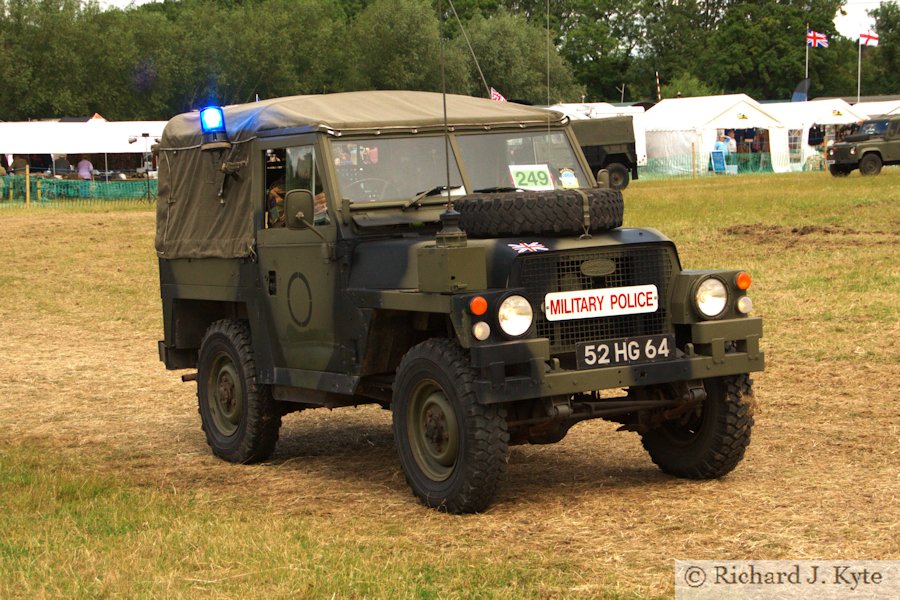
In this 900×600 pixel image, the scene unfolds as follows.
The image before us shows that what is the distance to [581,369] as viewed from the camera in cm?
719

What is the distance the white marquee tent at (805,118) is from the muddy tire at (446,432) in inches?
1880

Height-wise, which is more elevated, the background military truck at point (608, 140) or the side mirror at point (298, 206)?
the background military truck at point (608, 140)

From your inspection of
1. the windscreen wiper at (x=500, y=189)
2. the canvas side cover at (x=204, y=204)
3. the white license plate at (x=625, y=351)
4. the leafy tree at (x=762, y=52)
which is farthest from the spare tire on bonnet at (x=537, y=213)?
the leafy tree at (x=762, y=52)

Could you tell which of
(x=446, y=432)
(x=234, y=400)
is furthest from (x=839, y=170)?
(x=446, y=432)

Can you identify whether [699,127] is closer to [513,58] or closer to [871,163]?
[871,163]

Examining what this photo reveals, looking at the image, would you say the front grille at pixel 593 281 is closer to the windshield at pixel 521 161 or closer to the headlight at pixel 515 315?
the headlight at pixel 515 315

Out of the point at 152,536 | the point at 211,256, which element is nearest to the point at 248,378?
the point at 211,256

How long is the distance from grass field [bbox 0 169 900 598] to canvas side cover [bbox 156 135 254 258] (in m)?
1.43

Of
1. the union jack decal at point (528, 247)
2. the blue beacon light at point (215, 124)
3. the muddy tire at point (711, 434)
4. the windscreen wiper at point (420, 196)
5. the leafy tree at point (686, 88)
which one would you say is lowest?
the muddy tire at point (711, 434)

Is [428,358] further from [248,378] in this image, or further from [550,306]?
[248,378]

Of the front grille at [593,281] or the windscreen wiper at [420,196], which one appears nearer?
the front grille at [593,281]

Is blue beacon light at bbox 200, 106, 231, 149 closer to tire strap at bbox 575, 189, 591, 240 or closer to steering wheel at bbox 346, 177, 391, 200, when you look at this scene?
steering wheel at bbox 346, 177, 391, 200

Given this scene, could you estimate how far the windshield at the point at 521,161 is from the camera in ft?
28.3

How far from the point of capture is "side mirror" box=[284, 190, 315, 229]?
8.10m
